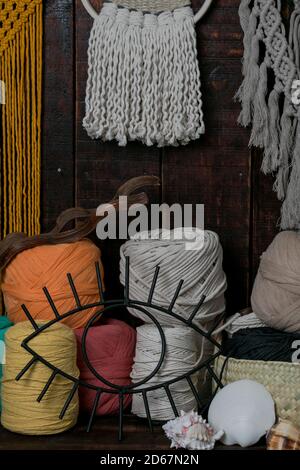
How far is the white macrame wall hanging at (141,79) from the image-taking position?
4.73 ft

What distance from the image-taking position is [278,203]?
4.99ft

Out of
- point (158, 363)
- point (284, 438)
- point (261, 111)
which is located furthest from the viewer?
point (261, 111)

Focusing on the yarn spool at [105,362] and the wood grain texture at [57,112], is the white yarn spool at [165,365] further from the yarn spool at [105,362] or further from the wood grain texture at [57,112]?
the wood grain texture at [57,112]

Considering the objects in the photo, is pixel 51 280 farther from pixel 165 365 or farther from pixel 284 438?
pixel 284 438

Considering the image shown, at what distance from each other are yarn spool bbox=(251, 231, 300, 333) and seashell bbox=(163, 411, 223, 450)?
0.23m

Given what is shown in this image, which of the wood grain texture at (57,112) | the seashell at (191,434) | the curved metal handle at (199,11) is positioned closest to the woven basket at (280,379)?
the seashell at (191,434)

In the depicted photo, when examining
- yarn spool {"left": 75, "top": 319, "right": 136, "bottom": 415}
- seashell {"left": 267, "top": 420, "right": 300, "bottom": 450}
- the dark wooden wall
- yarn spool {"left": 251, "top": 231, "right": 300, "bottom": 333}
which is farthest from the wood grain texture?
seashell {"left": 267, "top": 420, "right": 300, "bottom": 450}

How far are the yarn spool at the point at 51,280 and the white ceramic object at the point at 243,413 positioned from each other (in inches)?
11.2

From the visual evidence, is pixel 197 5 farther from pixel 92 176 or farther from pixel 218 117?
pixel 92 176

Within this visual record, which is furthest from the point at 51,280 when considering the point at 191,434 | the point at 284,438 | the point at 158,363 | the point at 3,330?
the point at 284,438

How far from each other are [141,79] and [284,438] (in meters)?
0.72

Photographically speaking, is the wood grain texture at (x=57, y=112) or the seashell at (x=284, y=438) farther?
the wood grain texture at (x=57, y=112)

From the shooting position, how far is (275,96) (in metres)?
1.44

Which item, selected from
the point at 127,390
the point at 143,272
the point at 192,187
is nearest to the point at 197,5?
the point at 192,187
